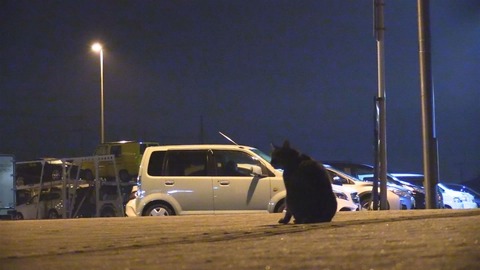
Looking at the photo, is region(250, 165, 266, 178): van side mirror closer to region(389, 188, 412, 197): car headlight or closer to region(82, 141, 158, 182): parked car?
region(389, 188, 412, 197): car headlight

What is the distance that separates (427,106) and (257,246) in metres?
10.6

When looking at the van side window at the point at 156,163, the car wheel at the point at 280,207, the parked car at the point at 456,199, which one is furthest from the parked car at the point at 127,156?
the car wheel at the point at 280,207

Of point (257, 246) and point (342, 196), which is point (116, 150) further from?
point (257, 246)

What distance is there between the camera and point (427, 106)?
53.7 feet

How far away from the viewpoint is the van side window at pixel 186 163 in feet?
51.7

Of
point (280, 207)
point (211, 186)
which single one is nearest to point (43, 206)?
point (211, 186)

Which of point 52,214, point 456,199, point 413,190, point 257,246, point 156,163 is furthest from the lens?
point 52,214

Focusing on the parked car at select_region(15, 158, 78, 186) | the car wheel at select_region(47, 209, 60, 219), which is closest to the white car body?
the car wheel at select_region(47, 209, 60, 219)

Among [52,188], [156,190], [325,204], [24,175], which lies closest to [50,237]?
[325,204]

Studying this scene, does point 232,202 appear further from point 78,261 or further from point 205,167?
point 78,261

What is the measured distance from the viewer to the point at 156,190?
15555 millimetres

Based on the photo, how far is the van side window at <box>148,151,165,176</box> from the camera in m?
15.8

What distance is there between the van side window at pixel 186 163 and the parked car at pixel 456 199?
10.2 metres

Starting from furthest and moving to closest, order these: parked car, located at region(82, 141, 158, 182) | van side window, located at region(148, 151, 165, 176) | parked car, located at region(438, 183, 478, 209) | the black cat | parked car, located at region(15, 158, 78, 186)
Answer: parked car, located at region(82, 141, 158, 182)
parked car, located at region(15, 158, 78, 186)
parked car, located at region(438, 183, 478, 209)
van side window, located at region(148, 151, 165, 176)
the black cat
